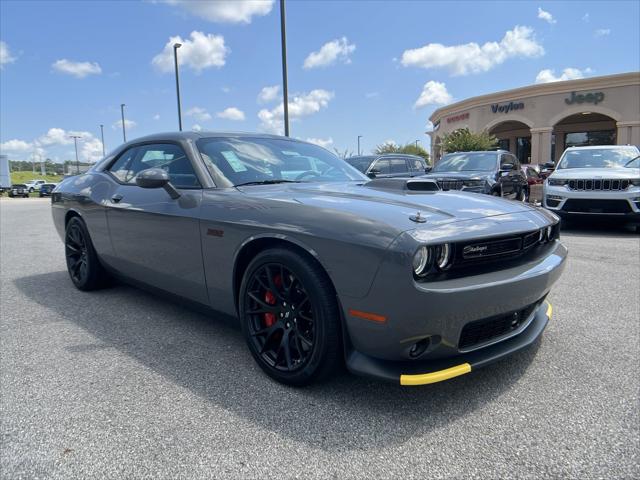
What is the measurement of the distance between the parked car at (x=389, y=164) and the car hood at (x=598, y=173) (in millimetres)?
3149

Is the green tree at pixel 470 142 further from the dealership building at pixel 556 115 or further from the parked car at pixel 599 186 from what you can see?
the parked car at pixel 599 186

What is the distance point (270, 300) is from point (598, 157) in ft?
28.3

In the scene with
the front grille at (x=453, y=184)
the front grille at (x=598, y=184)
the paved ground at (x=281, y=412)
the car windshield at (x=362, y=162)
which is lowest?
the paved ground at (x=281, y=412)

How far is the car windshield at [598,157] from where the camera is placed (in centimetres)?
855

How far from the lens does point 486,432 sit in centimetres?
204

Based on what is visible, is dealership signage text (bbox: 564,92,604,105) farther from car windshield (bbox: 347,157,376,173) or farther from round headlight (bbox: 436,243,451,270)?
round headlight (bbox: 436,243,451,270)

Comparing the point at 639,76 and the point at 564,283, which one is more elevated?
the point at 639,76

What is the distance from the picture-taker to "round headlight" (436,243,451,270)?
6.70 feet

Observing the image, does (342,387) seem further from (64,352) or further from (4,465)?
(64,352)

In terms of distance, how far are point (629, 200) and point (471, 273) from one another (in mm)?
6779

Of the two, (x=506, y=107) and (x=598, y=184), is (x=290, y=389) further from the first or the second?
(x=506, y=107)

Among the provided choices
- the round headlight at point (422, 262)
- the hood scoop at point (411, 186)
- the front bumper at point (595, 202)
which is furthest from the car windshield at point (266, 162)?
the front bumper at point (595, 202)

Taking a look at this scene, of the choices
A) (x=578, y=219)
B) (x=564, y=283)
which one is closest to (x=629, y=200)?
(x=578, y=219)

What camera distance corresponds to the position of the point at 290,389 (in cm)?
243
